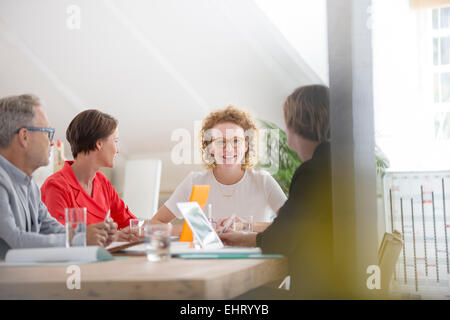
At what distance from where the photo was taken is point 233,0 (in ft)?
10.7

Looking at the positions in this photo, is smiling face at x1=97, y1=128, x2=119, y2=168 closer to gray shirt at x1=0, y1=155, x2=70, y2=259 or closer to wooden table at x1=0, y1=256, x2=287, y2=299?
gray shirt at x1=0, y1=155, x2=70, y2=259

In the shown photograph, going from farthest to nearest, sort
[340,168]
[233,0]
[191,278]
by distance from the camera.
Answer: [233,0] < [340,168] < [191,278]

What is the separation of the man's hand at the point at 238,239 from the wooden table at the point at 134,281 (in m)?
0.37

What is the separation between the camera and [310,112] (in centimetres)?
125

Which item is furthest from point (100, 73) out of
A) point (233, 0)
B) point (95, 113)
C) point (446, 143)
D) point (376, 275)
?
point (376, 275)

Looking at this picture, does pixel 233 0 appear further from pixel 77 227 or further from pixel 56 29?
pixel 77 227

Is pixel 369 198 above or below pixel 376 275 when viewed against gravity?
above

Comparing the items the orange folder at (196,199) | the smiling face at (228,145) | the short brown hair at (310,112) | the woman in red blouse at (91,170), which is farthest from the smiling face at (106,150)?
the short brown hair at (310,112)

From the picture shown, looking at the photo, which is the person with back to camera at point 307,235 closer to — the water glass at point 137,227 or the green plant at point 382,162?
the water glass at point 137,227

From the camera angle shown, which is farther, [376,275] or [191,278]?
[376,275]

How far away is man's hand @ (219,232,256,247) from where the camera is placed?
1.30 meters

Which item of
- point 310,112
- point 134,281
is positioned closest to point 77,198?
point 310,112

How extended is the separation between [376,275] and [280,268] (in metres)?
0.23

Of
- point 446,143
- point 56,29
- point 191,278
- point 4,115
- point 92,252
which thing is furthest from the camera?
point 56,29
